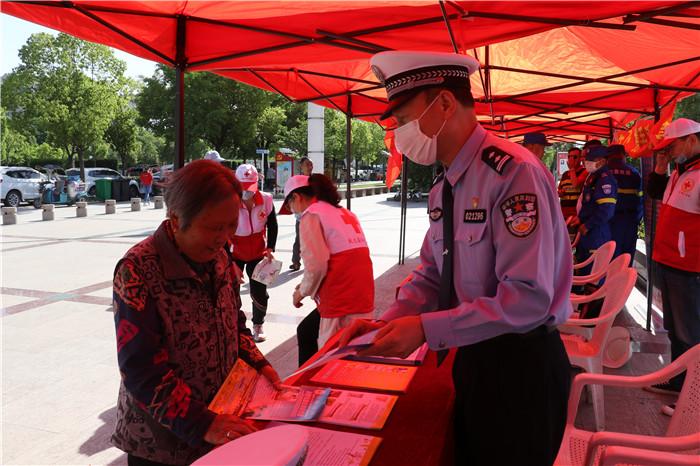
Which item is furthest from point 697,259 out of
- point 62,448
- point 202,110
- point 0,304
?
point 202,110

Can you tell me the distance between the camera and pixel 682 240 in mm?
3834

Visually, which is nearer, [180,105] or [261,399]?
[261,399]

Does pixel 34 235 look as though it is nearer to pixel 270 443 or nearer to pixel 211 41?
pixel 211 41

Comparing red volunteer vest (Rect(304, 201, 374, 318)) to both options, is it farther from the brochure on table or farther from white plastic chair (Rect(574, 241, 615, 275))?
white plastic chair (Rect(574, 241, 615, 275))

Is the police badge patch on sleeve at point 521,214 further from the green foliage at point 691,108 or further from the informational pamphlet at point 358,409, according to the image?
the green foliage at point 691,108

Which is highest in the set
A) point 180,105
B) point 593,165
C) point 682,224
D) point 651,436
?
point 180,105

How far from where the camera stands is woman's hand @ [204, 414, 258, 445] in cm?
144

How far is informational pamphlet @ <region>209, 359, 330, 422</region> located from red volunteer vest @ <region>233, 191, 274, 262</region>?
356 centimetres

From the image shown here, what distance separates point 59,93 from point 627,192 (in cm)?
3156

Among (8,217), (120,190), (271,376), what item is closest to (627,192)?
(271,376)

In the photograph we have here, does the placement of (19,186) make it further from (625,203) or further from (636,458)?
(636,458)

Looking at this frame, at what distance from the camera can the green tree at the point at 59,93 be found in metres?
30.0

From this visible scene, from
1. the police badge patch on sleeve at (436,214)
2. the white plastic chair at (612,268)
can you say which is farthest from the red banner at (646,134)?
the police badge patch on sleeve at (436,214)

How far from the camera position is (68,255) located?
409 inches
